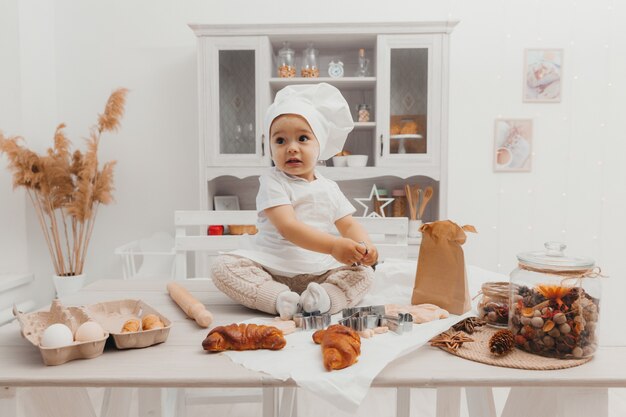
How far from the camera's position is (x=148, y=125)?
2871 millimetres

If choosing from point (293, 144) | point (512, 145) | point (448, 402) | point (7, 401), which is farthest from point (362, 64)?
point (7, 401)

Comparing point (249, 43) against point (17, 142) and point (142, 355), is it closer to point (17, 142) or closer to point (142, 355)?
point (17, 142)

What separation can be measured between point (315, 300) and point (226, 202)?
1.94 m

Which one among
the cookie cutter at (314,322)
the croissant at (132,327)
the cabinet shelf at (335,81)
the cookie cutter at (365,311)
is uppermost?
the cabinet shelf at (335,81)

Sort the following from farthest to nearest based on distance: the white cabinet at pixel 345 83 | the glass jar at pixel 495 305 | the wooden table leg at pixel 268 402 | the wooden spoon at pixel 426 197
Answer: the wooden spoon at pixel 426 197
the white cabinet at pixel 345 83
the wooden table leg at pixel 268 402
the glass jar at pixel 495 305

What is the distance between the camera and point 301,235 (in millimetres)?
892

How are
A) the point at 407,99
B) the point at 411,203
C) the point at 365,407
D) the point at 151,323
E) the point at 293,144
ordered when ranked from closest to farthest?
the point at 151,323
the point at 293,144
the point at 365,407
the point at 407,99
the point at 411,203

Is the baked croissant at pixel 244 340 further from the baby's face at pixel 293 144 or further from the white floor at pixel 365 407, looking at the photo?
the white floor at pixel 365 407

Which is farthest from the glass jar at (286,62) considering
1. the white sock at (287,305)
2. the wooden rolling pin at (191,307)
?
the white sock at (287,305)

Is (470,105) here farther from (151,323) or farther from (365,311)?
(151,323)

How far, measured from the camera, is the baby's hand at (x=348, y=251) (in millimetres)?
832

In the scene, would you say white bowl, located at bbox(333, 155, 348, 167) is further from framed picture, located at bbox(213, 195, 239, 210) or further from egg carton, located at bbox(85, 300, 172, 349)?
egg carton, located at bbox(85, 300, 172, 349)

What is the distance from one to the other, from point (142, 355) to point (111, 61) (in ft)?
8.83

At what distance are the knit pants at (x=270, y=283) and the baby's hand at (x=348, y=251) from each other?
7 centimetres
